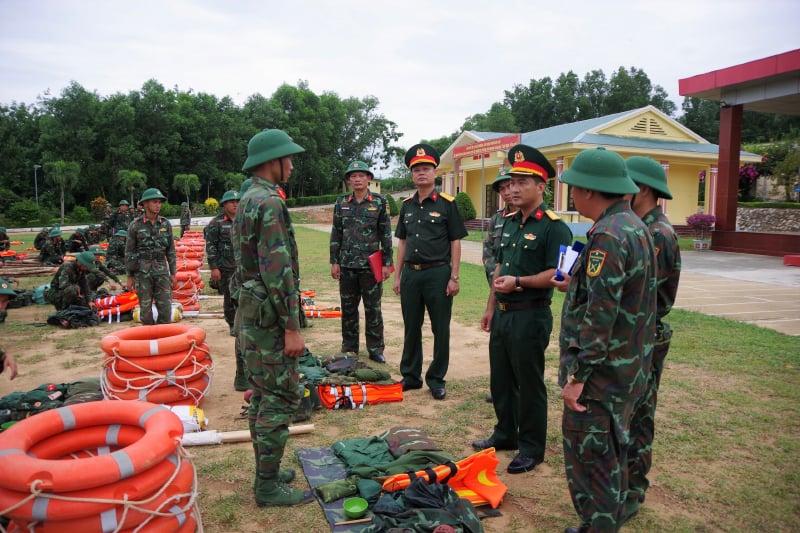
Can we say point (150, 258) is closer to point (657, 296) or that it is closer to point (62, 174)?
point (657, 296)

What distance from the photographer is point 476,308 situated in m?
9.27

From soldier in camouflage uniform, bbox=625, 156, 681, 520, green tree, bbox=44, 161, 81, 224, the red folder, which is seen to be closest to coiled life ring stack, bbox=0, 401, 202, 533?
soldier in camouflage uniform, bbox=625, 156, 681, 520

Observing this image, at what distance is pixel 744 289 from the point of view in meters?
11.0

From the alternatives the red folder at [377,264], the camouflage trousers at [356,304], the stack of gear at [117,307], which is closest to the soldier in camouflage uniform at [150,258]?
the stack of gear at [117,307]

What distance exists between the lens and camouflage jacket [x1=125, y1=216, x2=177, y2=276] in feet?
22.8

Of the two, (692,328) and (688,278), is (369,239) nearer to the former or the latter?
(692,328)

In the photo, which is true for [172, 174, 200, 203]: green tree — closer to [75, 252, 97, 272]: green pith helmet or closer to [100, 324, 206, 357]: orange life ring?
[75, 252, 97, 272]: green pith helmet

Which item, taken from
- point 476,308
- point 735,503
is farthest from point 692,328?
point 735,503

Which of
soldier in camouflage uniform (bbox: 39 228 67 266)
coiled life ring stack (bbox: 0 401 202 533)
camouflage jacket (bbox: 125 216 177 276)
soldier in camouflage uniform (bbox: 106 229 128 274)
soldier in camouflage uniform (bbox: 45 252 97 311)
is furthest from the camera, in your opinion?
soldier in camouflage uniform (bbox: 39 228 67 266)

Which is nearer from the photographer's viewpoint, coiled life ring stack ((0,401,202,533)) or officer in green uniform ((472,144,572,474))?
coiled life ring stack ((0,401,202,533))

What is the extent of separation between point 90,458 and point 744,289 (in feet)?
40.0

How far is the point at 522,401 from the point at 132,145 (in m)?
47.6

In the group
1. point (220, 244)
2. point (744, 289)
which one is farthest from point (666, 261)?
point (744, 289)

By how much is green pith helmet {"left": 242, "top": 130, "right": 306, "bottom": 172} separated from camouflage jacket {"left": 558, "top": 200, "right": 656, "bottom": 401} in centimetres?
182
